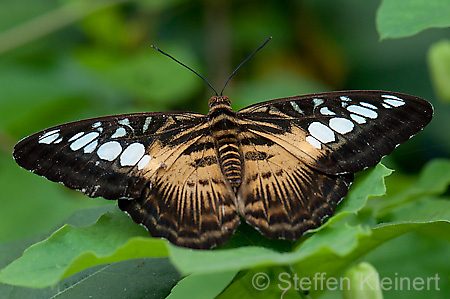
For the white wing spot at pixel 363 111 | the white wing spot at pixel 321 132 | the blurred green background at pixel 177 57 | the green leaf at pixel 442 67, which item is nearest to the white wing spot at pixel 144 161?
the white wing spot at pixel 321 132

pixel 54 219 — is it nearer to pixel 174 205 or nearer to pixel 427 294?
pixel 174 205

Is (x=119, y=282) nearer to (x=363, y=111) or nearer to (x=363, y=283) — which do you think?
(x=363, y=283)

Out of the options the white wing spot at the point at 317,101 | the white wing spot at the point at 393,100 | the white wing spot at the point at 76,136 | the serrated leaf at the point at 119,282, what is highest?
the white wing spot at the point at 317,101

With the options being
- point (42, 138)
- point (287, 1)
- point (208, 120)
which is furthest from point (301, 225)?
point (287, 1)

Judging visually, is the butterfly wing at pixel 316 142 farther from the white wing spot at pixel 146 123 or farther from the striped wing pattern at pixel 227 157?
the white wing spot at pixel 146 123

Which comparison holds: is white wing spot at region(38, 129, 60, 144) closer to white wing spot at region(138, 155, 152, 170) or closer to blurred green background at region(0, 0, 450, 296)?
white wing spot at region(138, 155, 152, 170)

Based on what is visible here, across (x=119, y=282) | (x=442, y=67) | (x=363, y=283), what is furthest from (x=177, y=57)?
(x=363, y=283)

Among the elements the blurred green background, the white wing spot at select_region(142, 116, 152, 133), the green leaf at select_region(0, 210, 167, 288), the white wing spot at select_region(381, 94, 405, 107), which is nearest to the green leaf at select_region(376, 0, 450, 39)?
the white wing spot at select_region(381, 94, 405, 107)
